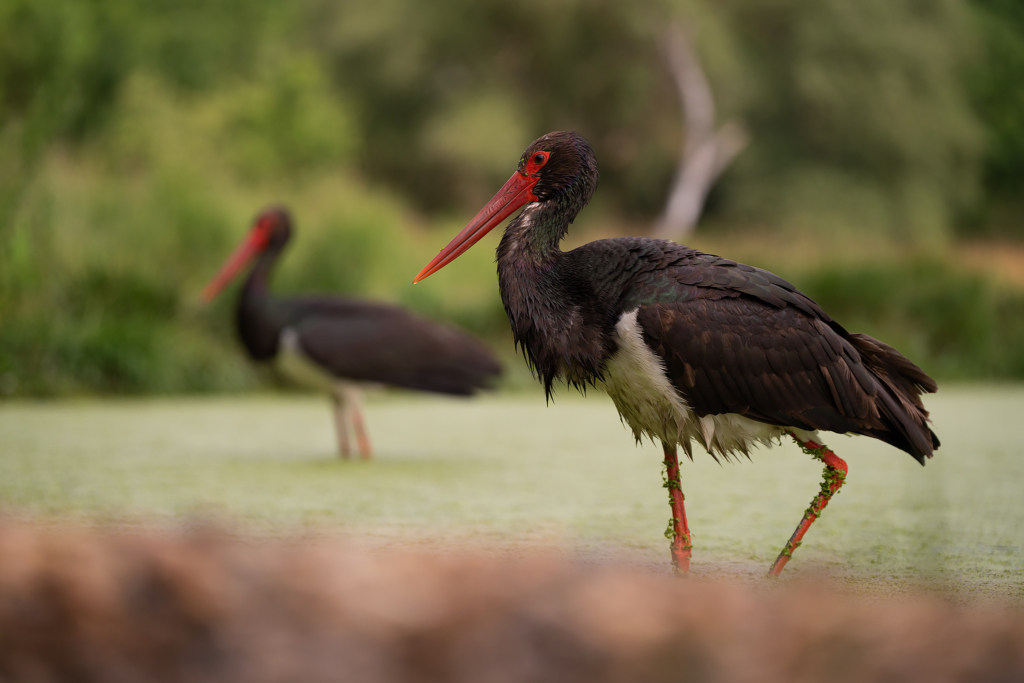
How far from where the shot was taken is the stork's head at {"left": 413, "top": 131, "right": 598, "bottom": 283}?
298cm

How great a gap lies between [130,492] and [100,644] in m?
2.66

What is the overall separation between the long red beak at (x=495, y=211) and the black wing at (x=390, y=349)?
1991mm

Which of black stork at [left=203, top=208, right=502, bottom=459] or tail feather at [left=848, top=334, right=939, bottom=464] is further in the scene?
black stork at [left=203, top=208, right=502, bottom=459]

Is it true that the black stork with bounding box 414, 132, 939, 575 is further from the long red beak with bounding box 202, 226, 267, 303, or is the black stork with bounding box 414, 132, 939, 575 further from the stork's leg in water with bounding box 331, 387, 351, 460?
the long red beak with bounding box 202, 226, 267, 303

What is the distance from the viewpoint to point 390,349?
5180 mm

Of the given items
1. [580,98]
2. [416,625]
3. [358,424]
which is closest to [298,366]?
[358,424]

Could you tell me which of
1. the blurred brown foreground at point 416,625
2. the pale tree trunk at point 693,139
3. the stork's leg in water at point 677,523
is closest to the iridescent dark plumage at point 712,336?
the stork's leg in water at point 677,523

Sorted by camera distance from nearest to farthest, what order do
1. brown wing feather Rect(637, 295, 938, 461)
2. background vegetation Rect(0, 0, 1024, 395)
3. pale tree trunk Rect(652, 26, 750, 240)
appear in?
brown wing feather Rect(637, 295, 938, 461) < background vegetation Rect(0, 0, 1024, 395) < pale tree trunk Rect(652, 26, 750, 240)

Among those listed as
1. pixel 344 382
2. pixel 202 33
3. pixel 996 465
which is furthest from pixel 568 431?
pixel 202 33

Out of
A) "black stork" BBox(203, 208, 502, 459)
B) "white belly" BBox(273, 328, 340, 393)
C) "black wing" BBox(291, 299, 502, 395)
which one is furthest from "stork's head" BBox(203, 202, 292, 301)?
"white belly" BBox(273, 328, 340, 393)

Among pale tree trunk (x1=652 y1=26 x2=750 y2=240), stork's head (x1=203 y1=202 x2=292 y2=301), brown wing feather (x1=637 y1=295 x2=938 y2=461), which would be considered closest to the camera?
brown wing feather (x1=637 y1=295 x2=938 y2=461)

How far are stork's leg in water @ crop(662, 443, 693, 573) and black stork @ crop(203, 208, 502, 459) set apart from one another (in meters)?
2.48

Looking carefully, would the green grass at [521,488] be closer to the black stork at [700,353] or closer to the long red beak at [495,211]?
the black stork at [700,353]

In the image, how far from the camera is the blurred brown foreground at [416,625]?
4.26 ft
